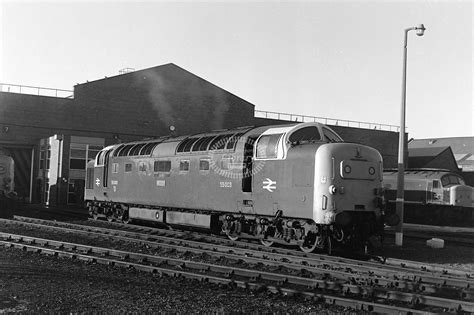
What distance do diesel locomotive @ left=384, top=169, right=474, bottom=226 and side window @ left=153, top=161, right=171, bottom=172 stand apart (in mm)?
13883

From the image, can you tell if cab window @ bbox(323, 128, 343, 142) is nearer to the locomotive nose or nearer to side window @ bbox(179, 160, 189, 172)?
the locomotive nose

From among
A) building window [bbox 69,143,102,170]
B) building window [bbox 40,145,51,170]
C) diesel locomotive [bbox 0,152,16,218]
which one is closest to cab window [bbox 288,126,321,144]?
diesel locomotive [bbox 0,152,16,218]

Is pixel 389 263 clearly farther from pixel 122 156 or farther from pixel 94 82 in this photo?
pixel 94 82

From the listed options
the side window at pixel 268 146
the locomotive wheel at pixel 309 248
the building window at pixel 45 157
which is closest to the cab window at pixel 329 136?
the side window at pixel 268 146

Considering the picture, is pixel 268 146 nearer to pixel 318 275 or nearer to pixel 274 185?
pixel 274 185

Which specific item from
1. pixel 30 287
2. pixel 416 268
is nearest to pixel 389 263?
pixel 416 268

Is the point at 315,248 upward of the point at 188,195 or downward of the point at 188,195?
downward

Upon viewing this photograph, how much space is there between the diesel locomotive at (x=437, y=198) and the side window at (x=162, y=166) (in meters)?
13.9

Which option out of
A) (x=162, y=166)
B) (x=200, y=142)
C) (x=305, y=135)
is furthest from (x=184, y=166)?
(x=305, y=135)

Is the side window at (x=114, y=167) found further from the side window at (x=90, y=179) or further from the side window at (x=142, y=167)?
the side window at (x=90, y=179)

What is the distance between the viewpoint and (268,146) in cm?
1419

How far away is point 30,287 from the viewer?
339 inches

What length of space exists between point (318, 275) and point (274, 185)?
4.08 meters

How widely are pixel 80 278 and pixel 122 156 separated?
12706 millimetres
